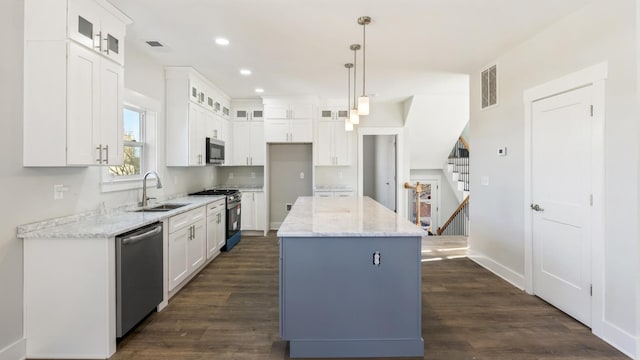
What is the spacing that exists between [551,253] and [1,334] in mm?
4467

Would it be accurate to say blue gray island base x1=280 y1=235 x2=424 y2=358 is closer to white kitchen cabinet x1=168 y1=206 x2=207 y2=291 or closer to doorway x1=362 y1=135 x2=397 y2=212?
white kitchen cabinet x1=168 y1=206 x2=207 y2=291

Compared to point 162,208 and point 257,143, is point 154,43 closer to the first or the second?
point 162,208

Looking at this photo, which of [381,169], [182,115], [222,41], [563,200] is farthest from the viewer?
[381,169]

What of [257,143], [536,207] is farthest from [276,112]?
[536,207]

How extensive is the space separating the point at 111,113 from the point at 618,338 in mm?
4384

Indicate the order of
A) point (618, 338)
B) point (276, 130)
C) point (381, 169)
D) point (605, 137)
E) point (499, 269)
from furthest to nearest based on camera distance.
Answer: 1. point (381, 169)
2. point (276, 130)
3. point (499, 269)
4. point (605, 137)
5. point (618, 338)

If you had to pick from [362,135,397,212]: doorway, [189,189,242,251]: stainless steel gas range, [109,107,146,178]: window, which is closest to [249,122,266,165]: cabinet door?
[189,189,242,251]: stainless steel gas range

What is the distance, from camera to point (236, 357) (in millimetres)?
2221

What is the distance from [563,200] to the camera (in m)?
2.92

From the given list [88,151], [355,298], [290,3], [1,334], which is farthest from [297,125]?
[1,334]

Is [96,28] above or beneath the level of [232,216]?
above

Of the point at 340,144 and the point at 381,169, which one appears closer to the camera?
the point at 340,144

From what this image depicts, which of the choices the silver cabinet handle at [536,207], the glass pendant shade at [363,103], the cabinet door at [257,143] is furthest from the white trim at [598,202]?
the cabinet door at [257,143]

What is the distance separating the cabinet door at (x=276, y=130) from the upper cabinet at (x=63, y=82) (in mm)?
3782
